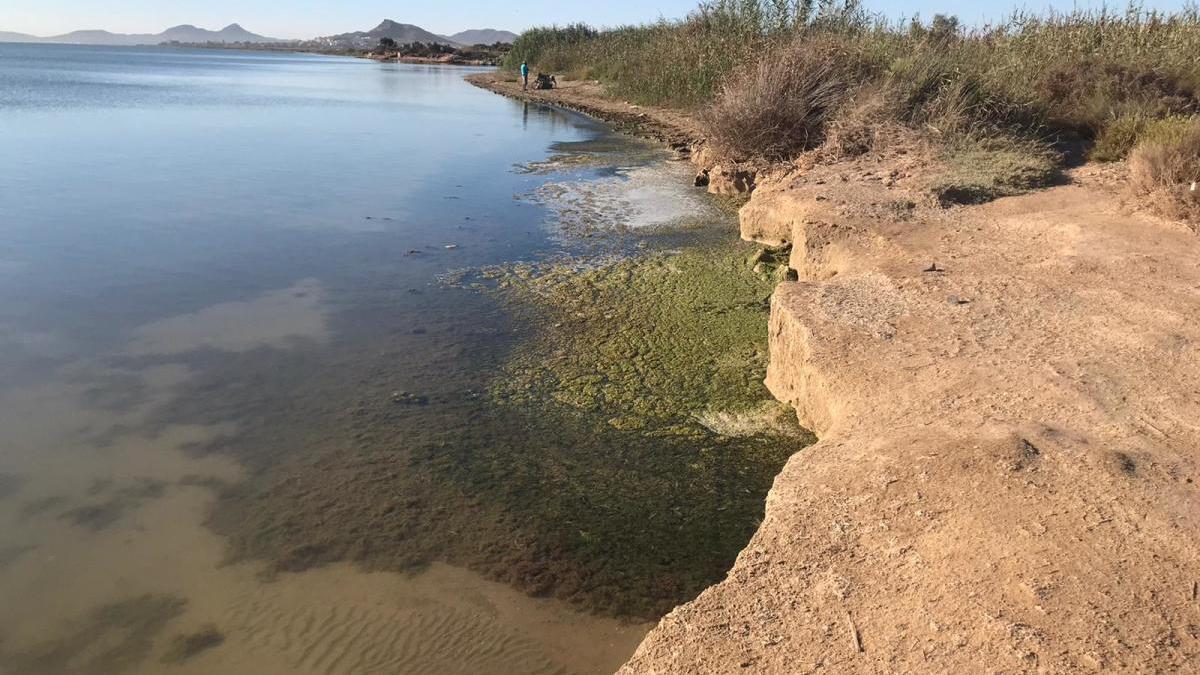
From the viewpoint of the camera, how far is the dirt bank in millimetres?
2654

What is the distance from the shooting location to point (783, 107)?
1277 centimetres

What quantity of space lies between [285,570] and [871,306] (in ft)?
13.1

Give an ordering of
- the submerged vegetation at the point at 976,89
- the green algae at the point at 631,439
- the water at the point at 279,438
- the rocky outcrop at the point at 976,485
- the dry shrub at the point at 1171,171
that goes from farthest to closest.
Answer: the submerged vegetation at the point at 976,89 → the dry shrub at the point at 1171,171 → the green algae at the point at 631,439 → the water at the point at 279,438 → the rocky outcrop at the point at 976,485

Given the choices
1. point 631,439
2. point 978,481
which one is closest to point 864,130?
point 631,439

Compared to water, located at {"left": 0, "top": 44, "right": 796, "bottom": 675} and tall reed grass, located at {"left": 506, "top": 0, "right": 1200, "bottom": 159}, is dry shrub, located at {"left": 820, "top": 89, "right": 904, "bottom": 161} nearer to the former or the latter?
tall reed grass, located at {"left": 506, "top": 0, "right": 1200, "bottom": 159}

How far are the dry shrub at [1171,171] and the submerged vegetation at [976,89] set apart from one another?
9 cm

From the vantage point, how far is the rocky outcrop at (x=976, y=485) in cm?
265

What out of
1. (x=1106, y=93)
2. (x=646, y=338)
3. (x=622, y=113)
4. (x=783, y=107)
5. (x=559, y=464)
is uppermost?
(x=1106, y=93)

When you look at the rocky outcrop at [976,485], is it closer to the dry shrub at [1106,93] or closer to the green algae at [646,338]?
the green algae at [646,338]

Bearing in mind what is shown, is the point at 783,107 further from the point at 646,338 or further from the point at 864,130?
the point at 646,338

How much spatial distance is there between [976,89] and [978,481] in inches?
382

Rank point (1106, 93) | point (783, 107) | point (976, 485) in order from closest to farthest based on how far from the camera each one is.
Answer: point (976, 485) → point (1106, 93) → point (783, 107)

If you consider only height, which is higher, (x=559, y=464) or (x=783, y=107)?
(x=783, y=107)

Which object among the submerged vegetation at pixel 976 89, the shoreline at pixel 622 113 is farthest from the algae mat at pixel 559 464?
the shoreline at pixel 622 113
